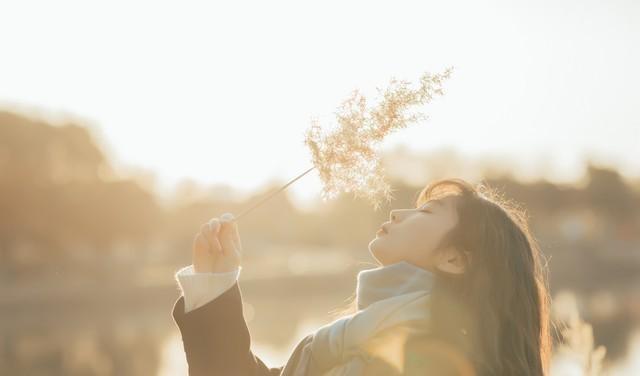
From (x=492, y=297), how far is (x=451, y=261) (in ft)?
0.60

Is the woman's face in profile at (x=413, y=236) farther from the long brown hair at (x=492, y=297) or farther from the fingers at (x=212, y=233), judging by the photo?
the fingers at (x=212, y=233)

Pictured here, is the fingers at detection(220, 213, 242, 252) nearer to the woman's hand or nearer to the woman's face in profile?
the woman's hand

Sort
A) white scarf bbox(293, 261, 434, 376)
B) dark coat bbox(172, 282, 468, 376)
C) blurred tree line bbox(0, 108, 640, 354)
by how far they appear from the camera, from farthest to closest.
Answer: blurred tree line bbox(0, 108, 640, 354) → dark coat bbox(172, 282, 468, 376) → white scarf bbox(293, 261, 434, 376)

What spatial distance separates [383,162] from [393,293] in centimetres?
44

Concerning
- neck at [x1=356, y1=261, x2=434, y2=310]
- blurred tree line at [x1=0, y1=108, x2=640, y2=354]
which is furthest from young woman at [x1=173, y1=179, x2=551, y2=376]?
blurred tree line at [x1=0, y1=108, x2=640, y2=354]

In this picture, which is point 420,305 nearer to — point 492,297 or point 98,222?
point 492,297

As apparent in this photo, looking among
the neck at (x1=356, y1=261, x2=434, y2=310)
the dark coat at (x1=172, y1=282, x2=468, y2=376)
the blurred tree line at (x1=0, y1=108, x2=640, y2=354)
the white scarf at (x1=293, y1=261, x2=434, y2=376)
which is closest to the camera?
the white scarf at (x1=293, y1=261, x2=434, y2=376)

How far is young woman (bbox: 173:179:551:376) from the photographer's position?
8.67ft

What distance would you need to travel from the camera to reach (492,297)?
2.80 m

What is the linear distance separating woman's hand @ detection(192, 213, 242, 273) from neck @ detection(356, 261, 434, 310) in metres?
0.46

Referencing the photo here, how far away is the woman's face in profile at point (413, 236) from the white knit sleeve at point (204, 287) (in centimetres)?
50

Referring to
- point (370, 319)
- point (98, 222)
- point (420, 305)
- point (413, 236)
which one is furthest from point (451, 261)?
point (98, 222)

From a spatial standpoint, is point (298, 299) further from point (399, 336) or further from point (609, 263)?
point (399, 336)

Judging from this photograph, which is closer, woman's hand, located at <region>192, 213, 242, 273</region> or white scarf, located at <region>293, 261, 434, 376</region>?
white scarf, located at <region>293, 261, 434, 376</region>
